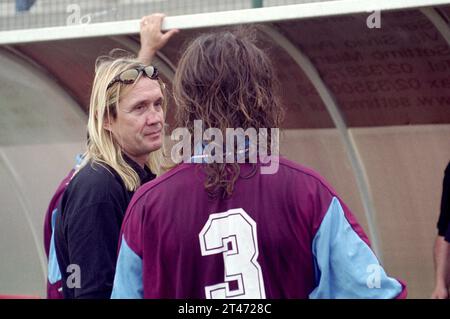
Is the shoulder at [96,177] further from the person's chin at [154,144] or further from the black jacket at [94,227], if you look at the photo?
the person's chin at [154,144]

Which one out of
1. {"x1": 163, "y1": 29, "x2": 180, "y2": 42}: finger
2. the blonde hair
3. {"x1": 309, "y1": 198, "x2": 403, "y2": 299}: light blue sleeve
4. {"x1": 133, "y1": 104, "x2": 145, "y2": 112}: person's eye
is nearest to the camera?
{"x1": 309, "y1": 198, "x2": 403, "y2": 299}: light blue sleeve

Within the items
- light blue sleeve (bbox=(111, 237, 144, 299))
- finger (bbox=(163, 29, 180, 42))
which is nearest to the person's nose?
light blue sleeve (bbox=(111, 237, 144, 299))

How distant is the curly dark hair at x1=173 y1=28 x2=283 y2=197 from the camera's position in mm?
2439

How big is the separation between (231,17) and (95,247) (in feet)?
5.22

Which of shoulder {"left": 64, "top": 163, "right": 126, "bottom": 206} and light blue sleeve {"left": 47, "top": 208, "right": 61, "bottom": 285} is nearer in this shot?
shoulder {"left": 64, "top": 163, "right": 126, "bottom": 206}

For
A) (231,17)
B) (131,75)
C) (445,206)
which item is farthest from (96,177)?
(445,206)

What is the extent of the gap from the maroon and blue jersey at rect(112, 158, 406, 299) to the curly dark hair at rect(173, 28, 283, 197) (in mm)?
51

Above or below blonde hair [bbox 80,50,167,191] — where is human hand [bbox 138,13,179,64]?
above

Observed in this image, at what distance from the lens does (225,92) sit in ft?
8.10

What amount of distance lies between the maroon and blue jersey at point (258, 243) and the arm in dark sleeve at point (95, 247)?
39cm

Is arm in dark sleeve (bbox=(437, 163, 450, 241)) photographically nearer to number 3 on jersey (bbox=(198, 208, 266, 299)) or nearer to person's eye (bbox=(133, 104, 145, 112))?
person's eye (bbox=(133, 104, 145, 112))

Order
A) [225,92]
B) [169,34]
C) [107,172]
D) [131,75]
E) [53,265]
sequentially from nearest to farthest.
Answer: [225,92], [107,172], [131,75], [53,265], [169,34]

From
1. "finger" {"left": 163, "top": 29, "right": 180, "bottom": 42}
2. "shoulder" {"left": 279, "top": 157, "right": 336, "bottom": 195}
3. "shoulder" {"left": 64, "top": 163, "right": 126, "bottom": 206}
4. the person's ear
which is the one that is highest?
"finger" {"left": 163, "top": 29, "right": 180, "bottom": 42}

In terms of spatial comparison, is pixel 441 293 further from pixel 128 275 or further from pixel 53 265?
pixel 128 275
